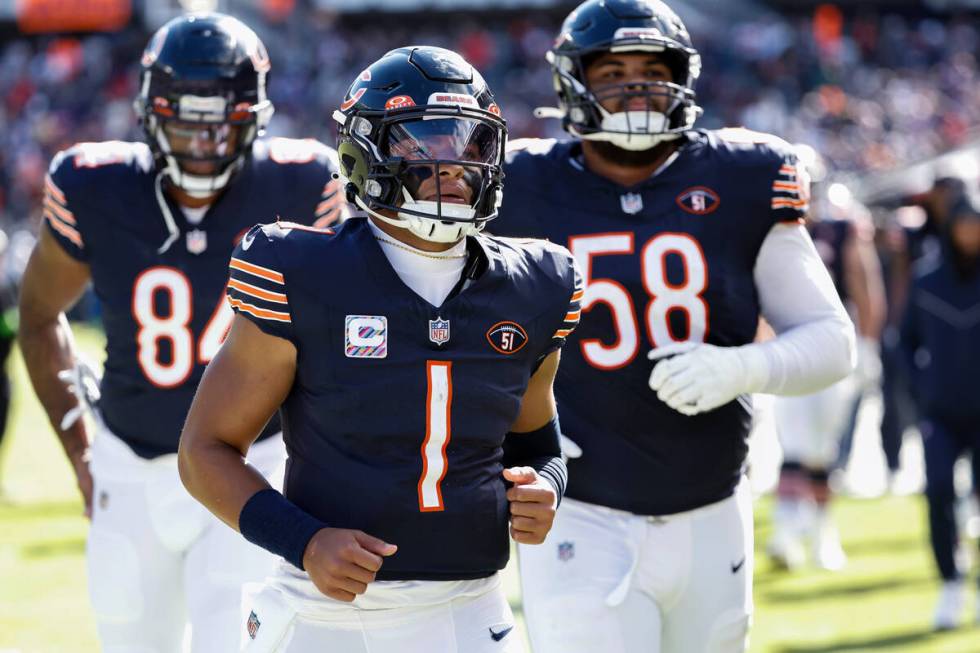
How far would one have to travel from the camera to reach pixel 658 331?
3.39m

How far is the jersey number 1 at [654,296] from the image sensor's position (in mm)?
3381

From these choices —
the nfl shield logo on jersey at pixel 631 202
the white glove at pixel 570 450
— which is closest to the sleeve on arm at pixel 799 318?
the nfl shield logo on jersey at pixel 631 202

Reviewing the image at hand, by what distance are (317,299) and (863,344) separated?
6525 millimetres

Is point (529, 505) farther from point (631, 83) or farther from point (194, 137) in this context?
point (194, 137)

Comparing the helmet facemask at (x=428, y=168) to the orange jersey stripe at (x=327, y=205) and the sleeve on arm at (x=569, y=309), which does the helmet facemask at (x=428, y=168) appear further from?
the orange jersey stripe at (x=327, y=205)

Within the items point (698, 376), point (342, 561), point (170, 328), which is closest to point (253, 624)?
point (342, 561)

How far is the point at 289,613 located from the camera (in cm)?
258

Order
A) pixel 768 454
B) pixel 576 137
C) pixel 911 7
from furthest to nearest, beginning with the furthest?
1. pixel 911 7
2. pixel 768 454
3. pixel 576 137

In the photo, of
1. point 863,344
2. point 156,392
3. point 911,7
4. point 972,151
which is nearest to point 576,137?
point 156,392

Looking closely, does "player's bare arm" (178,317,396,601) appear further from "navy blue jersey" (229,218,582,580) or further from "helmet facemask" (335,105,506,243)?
"helmet facemask" (335,105,506,243)

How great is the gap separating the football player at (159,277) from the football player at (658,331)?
31.4 inches

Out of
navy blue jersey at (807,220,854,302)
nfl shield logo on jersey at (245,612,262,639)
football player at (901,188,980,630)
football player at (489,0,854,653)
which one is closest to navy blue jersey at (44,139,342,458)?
football player at (489,0,854,653)

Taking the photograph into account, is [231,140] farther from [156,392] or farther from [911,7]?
[911,7]

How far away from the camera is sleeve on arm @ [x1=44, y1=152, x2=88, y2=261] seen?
3.83 m
